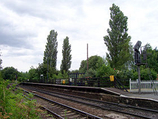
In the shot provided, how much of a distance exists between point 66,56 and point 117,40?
Result: 2745 cm

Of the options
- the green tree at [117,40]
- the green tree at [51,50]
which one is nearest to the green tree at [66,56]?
the green tree at [51,50]

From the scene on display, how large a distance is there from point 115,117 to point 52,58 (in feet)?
162

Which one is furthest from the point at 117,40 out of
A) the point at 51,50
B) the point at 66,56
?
the point at 51,50

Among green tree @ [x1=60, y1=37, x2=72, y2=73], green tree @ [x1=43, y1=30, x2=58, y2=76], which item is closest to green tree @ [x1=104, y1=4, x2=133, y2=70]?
green tree @ [x1=60, y1=37, x2=72, y2=73]

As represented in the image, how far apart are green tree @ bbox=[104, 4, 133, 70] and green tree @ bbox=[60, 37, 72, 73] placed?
25.0 m

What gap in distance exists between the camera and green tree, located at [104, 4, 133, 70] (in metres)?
30.7

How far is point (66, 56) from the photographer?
55.8m

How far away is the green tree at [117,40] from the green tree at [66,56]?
25.0m

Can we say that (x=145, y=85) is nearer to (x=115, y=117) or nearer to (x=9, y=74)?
(x=115, y=117)

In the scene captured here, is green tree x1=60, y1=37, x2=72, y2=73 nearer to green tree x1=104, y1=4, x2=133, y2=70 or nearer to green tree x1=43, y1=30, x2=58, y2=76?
green tree x1=43, y1=30, x2=58, y2=76

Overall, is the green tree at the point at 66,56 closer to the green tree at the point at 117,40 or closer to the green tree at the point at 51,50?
the green tree at the point at 51,50

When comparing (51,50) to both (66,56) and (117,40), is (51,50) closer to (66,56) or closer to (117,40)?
(66,56)

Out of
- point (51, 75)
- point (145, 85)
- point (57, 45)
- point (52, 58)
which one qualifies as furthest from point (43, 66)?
point (145, 85)

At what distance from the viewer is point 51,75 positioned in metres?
45.8
